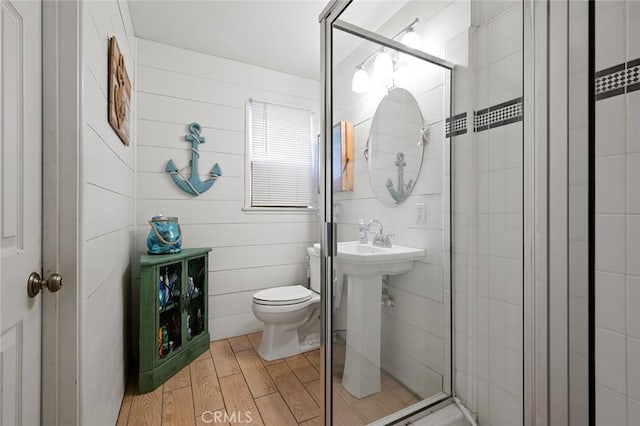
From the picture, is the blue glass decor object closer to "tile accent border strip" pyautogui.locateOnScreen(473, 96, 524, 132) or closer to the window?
the window

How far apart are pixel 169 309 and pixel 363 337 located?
4.48 feet

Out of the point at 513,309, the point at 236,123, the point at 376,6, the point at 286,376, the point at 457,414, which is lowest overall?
the point at 286,376

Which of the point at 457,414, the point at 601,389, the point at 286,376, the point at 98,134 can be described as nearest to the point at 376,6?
the point at 98,134

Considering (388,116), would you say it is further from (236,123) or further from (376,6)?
(236,123)

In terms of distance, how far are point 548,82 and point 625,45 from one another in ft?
1.65

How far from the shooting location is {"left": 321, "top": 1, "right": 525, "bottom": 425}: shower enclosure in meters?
1.09

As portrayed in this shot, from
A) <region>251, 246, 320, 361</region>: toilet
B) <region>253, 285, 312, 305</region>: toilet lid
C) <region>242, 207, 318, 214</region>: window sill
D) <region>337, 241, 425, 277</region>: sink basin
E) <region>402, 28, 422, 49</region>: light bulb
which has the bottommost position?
<region>251, 246, 320, 361</region>: toilet

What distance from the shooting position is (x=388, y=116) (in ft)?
4.61

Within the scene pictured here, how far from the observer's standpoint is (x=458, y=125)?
114 cm

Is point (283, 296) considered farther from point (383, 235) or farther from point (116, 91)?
point (116, 91)

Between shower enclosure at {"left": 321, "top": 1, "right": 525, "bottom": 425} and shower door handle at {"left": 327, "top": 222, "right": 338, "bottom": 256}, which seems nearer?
shower enclosure at {"left": 321, "top": 1, "right": 525, "bottom": 425}

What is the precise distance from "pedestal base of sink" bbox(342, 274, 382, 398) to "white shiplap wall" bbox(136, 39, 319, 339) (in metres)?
1.47

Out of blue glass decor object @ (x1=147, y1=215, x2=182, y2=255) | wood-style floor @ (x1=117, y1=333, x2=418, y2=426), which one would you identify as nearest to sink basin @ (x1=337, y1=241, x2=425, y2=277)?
wood-style floor @ (x1=117, y1=333, x2=418, y2=426)

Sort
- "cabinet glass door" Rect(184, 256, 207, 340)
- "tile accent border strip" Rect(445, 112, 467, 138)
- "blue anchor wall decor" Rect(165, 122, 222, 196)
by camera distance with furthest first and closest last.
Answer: "blue anchor wall decor" Rect(165, 122, 222, 196), "cabinet glass door" Rect(184, 256, 207, 340), "tile accent border strip" Rect(445, 112, 467, 138)
